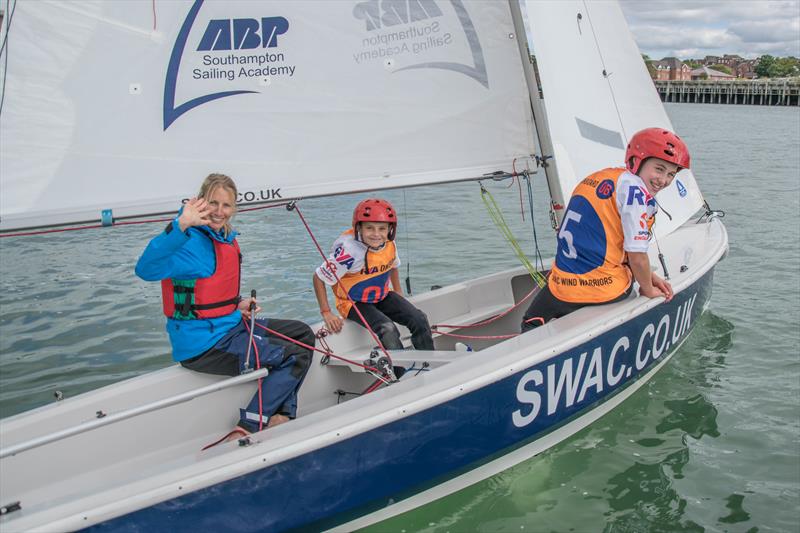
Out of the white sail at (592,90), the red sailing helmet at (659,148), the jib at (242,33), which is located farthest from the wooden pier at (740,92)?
the jib at (242,33)

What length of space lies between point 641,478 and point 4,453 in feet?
9.55

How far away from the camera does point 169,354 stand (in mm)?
5512

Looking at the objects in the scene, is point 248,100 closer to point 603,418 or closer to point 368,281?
point 368,281

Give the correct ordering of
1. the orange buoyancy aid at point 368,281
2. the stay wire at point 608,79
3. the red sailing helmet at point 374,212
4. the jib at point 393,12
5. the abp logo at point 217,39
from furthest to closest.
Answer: the stay wire at point 608,79 → the orange buoyancy aid at point 368,281 → the red sailing helmet at point 374,212 → the jib at point 393,12 → the abp logo at point 217,39

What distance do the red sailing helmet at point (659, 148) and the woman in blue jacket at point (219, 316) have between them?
188cm

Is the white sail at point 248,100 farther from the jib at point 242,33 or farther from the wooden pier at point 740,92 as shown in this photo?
the wooden pier at point 740,92

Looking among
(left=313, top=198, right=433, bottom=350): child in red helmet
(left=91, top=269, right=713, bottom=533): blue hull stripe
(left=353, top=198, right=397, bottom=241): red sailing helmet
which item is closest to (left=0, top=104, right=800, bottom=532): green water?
(left=91, top=269, right=713, bottom=533): blue hull stripe

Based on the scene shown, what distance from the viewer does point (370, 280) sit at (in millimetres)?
4078

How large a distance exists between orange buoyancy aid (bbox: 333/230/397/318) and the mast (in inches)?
40.8

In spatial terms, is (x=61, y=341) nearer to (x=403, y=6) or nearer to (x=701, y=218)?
(x=403, y=6)

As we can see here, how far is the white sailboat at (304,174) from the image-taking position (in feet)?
8.84

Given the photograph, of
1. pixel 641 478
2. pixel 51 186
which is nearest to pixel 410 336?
pixel 641 478

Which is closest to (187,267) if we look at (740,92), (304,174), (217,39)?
(304,174)

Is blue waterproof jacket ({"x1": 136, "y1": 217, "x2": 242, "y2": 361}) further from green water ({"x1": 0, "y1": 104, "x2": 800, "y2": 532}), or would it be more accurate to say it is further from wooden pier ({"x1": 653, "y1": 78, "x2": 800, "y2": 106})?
wooden pier ({"x1": 653, "y1": 78, "x2": 800, "y2": 106})
